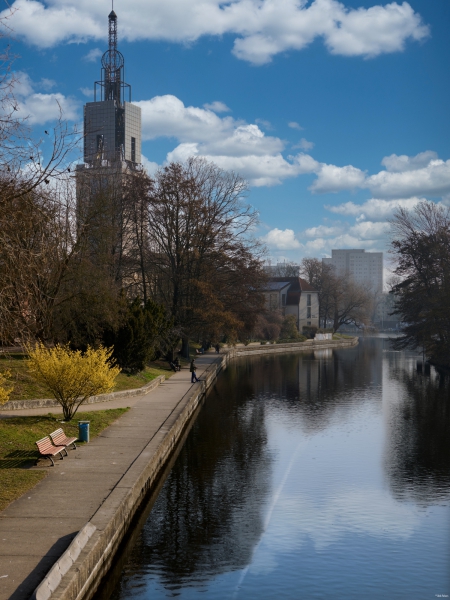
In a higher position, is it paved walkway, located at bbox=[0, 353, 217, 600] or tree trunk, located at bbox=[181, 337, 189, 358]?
tree trunk, located at bbox=[181, 337, 189, 358]

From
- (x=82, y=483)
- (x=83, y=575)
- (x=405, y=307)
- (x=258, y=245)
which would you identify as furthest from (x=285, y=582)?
(x=405, y=307)

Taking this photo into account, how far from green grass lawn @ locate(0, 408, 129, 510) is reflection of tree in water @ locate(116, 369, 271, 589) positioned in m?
2.64

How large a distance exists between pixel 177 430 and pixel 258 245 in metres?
31.0

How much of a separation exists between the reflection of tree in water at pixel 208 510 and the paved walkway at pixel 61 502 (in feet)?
4.04

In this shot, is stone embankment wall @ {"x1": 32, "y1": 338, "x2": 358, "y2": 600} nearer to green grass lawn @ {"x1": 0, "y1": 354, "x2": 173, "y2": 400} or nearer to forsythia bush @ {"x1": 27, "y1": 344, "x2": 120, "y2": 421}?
forsythia bush @ {"x1": 27, "y1": 344, "x2": 120, "y2": 421}

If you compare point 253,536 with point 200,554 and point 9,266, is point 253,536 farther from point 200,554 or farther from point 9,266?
point 9,266

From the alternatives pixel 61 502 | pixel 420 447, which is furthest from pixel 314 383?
Answer: pixel 61 502

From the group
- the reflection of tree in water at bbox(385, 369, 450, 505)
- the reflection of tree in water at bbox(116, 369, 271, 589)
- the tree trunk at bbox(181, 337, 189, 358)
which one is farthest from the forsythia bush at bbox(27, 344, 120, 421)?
the tree trunk at bbox(181, 337, 189, 358)

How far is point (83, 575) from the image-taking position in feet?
31.3

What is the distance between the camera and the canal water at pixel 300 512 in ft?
37.1

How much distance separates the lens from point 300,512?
1510 centimetres

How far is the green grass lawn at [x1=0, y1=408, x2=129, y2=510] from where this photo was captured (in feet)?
44.5

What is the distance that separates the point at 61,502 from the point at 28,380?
519 inches

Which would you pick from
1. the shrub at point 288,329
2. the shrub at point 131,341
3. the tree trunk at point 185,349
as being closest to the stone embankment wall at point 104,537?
the shrub at point 131,341
